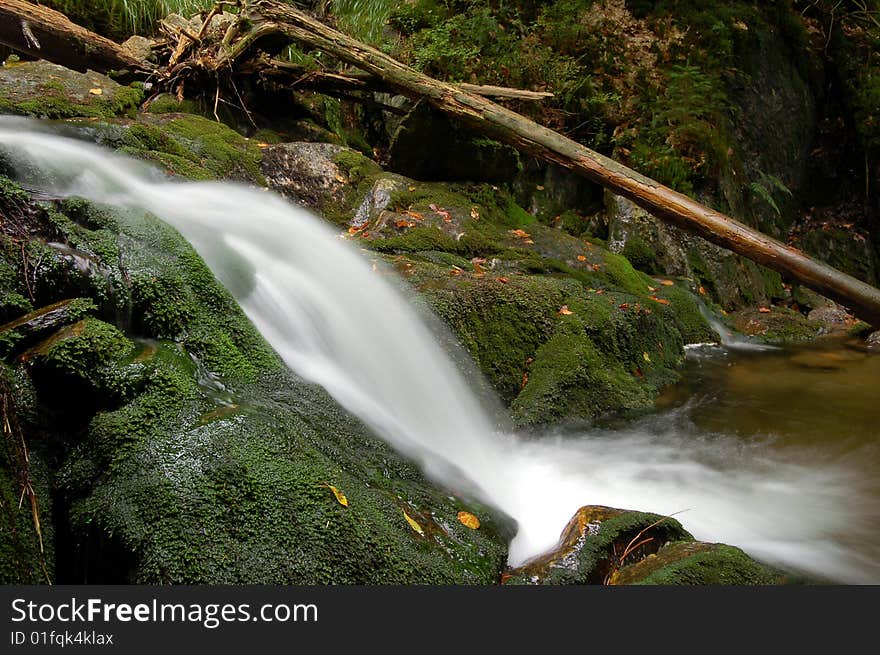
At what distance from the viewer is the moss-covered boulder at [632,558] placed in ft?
7.29

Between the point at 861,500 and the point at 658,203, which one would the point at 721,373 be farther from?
the point at 861,500

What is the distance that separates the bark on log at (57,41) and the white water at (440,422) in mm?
2171

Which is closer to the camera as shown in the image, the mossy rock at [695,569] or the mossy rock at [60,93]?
the mossy rock at [695,569]

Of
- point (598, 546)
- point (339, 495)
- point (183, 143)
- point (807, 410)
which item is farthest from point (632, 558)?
point (183, 143)

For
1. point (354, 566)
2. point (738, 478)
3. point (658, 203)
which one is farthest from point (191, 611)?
point (658, 203)

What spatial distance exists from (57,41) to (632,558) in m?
6.80

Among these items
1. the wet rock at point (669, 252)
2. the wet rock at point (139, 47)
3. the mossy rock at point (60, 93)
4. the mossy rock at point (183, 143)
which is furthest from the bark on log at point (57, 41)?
the wet rock at point (669, 252)

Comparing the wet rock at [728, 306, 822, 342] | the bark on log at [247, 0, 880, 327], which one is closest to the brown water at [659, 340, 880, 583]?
the wet rock at [728, 306, 822, 342]

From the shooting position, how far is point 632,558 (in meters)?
2.48

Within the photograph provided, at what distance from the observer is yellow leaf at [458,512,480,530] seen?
2.66 m

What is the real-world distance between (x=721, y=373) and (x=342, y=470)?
4.10 metres

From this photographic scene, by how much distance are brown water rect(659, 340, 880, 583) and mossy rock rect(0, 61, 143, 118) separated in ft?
16.7

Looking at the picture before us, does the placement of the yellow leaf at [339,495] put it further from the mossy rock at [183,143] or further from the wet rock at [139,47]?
the wet rock at [139,47]

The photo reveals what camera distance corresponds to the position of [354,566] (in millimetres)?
2061
